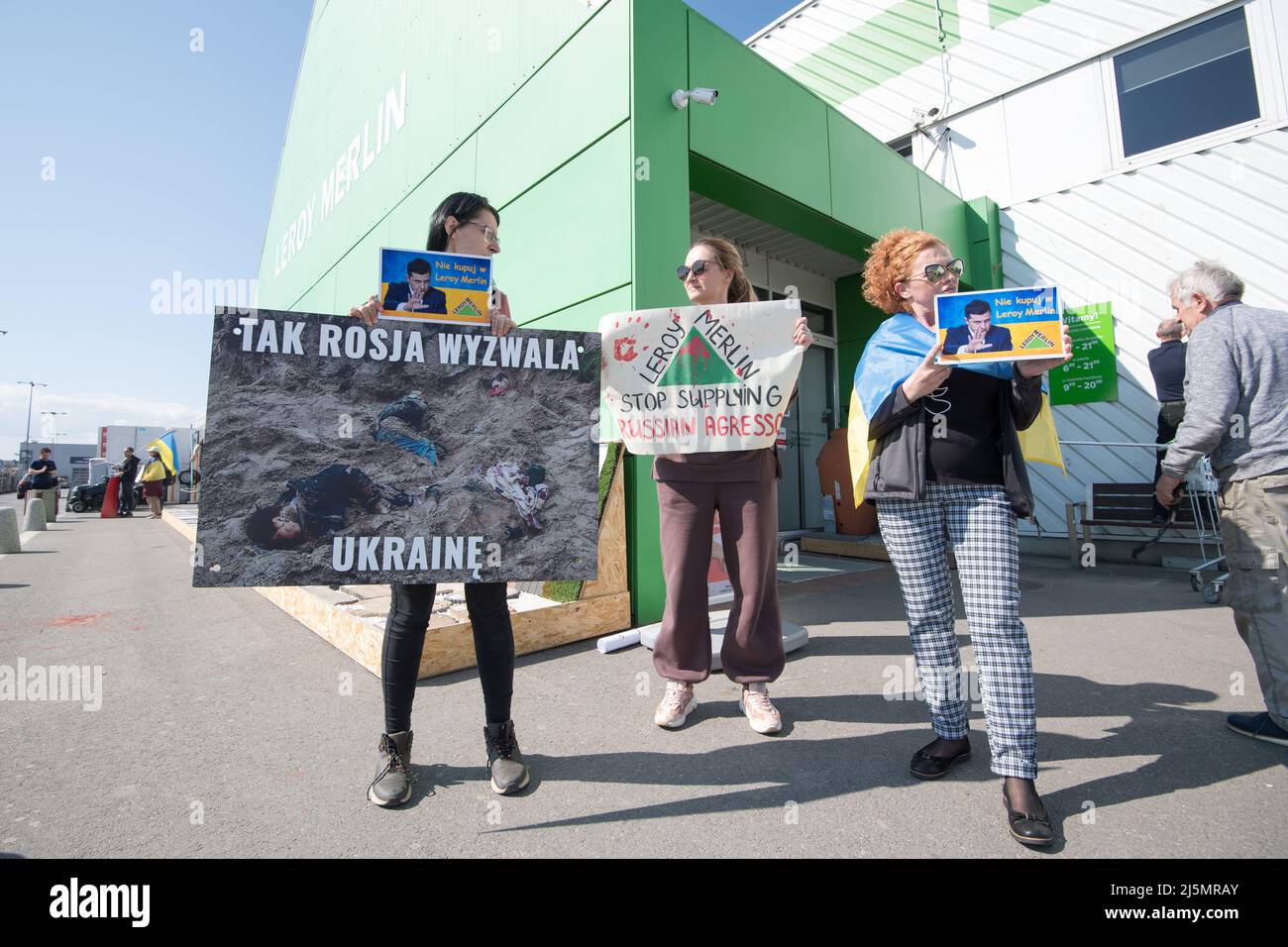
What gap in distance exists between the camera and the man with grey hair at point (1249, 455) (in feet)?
7.55

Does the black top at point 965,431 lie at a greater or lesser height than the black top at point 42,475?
lesser

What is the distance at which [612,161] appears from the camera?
455cm

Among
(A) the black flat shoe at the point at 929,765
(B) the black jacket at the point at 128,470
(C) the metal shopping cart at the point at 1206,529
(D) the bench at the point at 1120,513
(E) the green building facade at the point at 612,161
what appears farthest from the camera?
(B) the black jacket at the point at 128,470

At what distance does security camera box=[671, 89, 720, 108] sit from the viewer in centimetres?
450

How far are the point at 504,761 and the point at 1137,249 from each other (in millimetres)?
9536

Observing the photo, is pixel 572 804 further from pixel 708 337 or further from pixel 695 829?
pixel 708 337

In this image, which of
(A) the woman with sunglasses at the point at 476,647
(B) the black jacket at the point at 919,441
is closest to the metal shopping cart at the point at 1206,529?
(B) the black jacket at the point at 919,441

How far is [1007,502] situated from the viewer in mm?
1960

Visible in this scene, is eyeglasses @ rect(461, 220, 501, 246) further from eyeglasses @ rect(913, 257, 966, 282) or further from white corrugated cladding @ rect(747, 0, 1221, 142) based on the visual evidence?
white corrugated cladding @ rect(747, 0, 1221, 142)

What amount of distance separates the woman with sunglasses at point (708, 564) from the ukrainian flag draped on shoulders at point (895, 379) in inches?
17.0

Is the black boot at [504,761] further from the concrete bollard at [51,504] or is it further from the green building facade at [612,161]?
the concrete bollard at [51,504]
